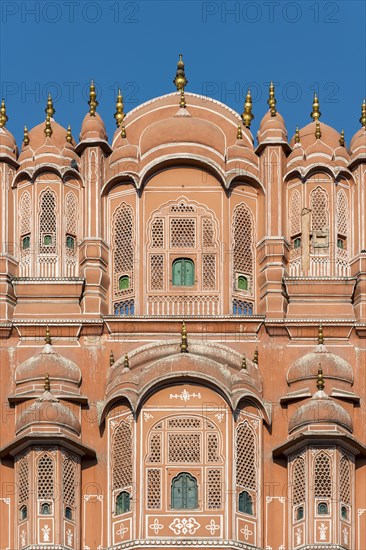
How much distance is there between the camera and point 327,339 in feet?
147

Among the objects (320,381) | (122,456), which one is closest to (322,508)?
(320,381)

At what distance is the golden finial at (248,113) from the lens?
4716cm

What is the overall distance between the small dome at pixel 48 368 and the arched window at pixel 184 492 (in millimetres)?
2624

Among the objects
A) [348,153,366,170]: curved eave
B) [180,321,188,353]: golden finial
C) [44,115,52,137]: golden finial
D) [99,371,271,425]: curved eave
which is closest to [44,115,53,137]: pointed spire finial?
[44,115,52,137]: golden finial

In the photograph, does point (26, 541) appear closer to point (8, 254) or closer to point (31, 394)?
point (31, 394)

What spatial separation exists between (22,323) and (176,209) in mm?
3414

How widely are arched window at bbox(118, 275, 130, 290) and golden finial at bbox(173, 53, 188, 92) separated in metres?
4.08

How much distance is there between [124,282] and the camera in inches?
1795

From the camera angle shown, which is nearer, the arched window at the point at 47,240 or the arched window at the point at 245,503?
the arched window at the point at 245,503

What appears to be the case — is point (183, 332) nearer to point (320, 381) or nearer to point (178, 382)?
point (178, 382)

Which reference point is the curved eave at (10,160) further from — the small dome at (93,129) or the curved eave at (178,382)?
the curved eave at (178,382)

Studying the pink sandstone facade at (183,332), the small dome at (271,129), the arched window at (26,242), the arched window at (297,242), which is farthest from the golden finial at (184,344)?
the small dome at (271,129)

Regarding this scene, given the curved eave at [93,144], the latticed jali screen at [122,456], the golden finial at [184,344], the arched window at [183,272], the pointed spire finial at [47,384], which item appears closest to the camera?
the latticed jali screen at [122,456]

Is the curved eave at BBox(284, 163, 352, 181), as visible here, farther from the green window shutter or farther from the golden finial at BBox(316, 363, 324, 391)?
the golden finial at BBox(316, 363, 324, 391)
